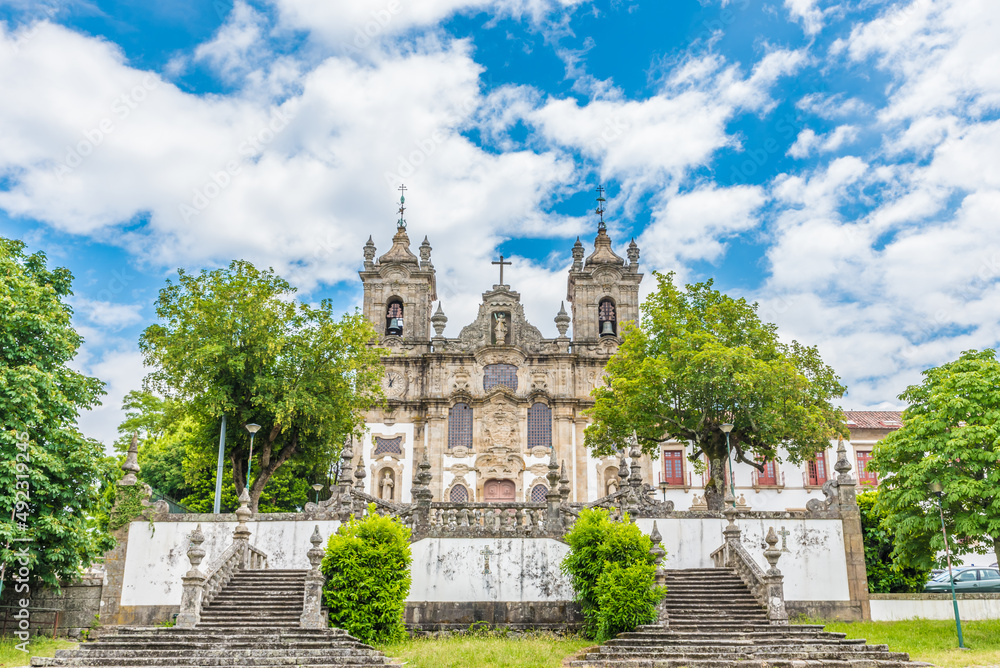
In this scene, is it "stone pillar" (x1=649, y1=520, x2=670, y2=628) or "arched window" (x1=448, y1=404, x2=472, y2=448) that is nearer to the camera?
"stone pillar" (x1=649, y1=520, x2=670, y2=628)

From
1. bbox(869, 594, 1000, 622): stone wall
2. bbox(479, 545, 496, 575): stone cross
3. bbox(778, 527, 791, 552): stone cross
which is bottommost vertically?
bbox(869, 594, 1000, 622): stone wall

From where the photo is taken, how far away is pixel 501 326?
3781 cm

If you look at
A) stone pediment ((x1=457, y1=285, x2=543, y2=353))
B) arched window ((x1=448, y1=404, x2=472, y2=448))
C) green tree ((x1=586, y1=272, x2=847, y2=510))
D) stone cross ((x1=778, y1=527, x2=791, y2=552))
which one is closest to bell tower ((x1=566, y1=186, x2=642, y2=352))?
stone pediment ((x1=457, y1=285, x2=543, y2=353))

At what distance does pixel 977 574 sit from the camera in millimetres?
22656

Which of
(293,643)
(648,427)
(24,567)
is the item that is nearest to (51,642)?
(24,567)

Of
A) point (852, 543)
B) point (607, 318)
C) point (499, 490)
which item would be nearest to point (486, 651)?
point (852, 543)

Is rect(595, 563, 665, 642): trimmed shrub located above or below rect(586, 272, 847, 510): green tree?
below

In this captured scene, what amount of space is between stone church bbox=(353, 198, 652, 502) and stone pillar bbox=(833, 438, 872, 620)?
1515cm

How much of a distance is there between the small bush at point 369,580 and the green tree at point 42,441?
5.39m

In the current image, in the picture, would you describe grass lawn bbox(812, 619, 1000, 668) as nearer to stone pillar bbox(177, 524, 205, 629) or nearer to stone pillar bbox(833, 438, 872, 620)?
stone pillar bbox(833, 438, 872, 620)

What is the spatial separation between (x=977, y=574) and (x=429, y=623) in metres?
15.7

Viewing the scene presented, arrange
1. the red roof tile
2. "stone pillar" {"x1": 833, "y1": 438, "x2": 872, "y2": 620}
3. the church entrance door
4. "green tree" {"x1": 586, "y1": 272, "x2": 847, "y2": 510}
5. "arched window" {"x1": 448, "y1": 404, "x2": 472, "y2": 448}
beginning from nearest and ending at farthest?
"stone pillar" {"x1": 833, "y1": 438, "x2": 872, "y2": 620} < "green tree" {"x1": 586, "y1": 272, "x2": 847, "y2": 510} < the church entrance door < the red roof tile < "arched window" {"x1": 448, "y1": 404, "x2": 472, "y2": 448}

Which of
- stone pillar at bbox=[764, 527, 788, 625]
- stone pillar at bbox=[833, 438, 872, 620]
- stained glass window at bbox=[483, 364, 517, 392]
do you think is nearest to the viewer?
stone pillar at bbox=[764, 527, 788, 625]

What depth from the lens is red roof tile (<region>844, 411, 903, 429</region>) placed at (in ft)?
116
